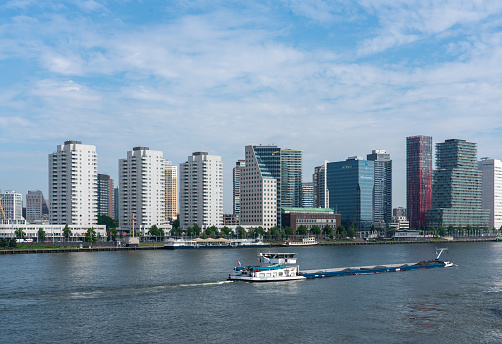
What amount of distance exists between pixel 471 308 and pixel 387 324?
769 inches

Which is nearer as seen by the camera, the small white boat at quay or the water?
the water

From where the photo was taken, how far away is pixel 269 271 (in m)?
121

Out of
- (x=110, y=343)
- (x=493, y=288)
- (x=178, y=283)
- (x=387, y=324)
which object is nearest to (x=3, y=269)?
(x=178, y=283)

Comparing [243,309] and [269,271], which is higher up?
[269,271]

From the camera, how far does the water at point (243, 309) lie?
6892 centimetres

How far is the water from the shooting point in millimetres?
68919

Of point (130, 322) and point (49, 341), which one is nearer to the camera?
point (49, 341)

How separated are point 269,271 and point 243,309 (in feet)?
119

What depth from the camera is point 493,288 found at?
110 metres

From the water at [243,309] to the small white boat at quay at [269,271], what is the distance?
375cm

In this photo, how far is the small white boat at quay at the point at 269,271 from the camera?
389ft

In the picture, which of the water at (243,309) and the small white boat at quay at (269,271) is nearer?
the water at (243,309)

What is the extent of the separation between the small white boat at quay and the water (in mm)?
3748

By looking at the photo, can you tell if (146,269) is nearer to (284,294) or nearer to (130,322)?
(284,294)
